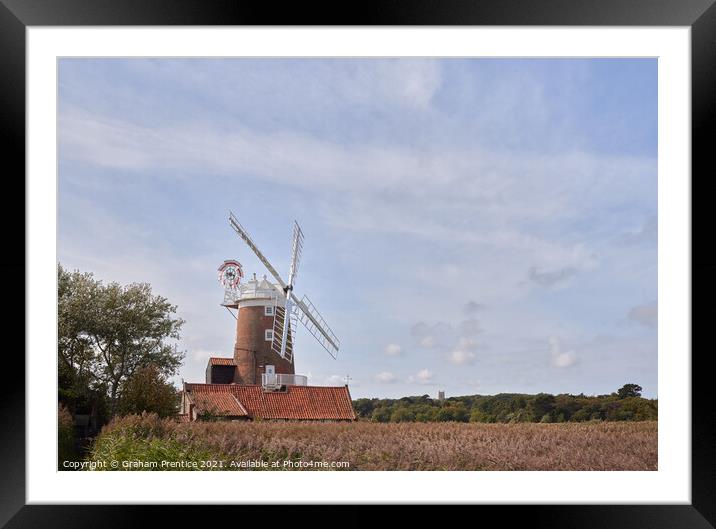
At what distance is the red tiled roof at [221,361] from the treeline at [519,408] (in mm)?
1576

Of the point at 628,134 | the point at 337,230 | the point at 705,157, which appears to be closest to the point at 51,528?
the point at 705,157

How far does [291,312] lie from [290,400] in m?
1.43

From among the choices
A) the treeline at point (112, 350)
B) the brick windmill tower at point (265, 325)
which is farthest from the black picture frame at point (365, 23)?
the brick windmill tower at point (265, 325)

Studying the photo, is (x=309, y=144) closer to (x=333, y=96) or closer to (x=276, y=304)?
(x=333, y=96)

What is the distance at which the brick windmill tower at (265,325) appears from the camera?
5.62 m

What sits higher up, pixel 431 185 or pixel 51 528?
pixel 431 185

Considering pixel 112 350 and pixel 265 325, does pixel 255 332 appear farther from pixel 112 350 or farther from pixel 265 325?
pixel 112 350

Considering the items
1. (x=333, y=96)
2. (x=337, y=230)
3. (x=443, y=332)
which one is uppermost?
(x=333, y=96)

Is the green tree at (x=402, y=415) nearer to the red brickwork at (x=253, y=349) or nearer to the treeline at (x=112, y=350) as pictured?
the red brickwork at (x=253, y=349)

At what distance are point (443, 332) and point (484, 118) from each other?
192 centimetres

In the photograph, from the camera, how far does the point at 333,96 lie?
5.11 metres

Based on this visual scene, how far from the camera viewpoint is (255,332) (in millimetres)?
6547

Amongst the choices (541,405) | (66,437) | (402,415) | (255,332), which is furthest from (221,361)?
(541,405)

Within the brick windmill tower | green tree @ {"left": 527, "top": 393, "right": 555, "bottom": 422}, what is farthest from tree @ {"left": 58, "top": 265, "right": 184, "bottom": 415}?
green tree @ {"left": 527, "top": 393, "right": 555, "bottom": 422}
